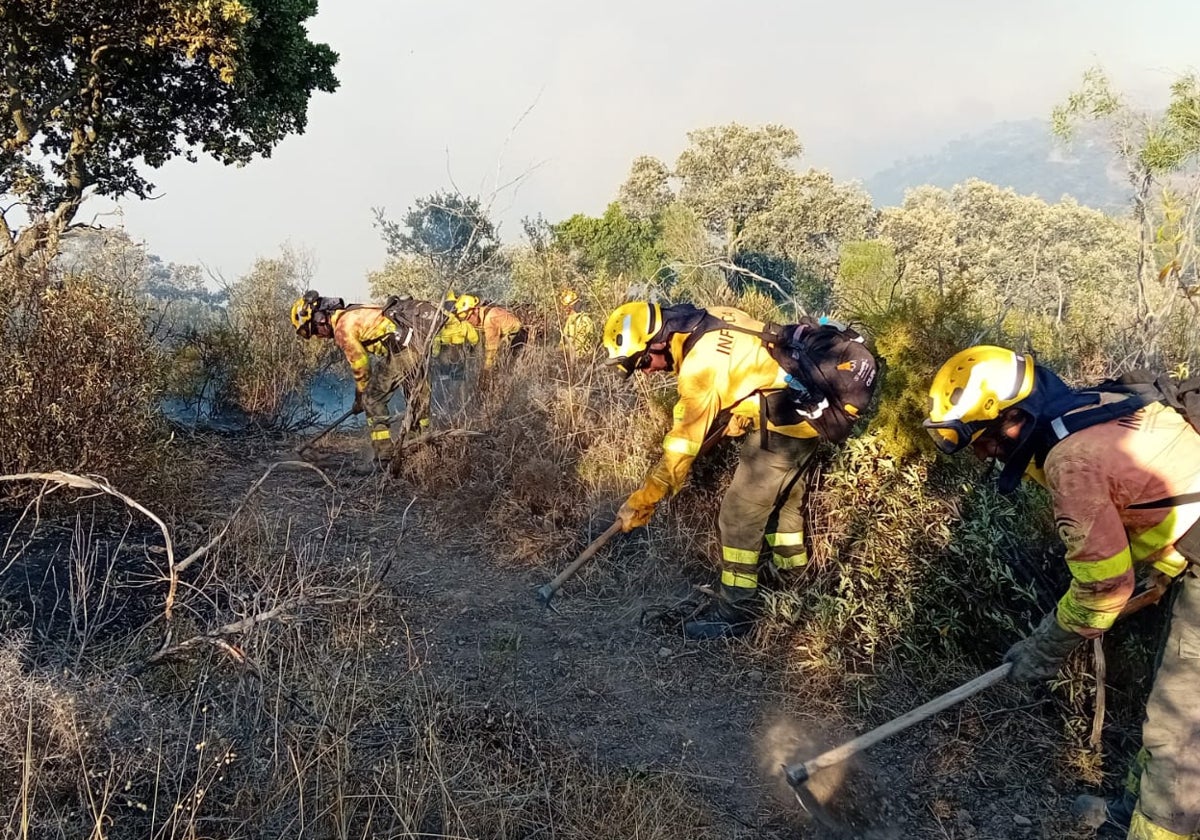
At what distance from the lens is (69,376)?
4.54 metres

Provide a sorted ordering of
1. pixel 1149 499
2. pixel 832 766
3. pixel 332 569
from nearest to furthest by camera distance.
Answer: pixel 1149 499 < pixel 832 766 < pixel 332 569

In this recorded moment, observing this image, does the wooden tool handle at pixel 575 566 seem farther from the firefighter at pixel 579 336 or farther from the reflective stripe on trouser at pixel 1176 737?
the reflective stripe on trouser at pixel 1176 737

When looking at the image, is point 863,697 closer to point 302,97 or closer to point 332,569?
point 332,569

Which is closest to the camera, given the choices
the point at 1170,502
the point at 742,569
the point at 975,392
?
the point at 1170,502

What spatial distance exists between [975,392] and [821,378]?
1.19 metres

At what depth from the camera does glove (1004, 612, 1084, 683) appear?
112 inches

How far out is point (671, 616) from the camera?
15.2ft

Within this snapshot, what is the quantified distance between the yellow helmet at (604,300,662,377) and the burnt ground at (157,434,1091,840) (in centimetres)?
163

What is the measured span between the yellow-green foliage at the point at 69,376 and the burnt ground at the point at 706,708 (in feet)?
2.95

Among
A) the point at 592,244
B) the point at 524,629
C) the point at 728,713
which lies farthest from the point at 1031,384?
the point at 592,244

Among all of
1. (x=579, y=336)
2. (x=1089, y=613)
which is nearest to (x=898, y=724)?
(x=1089, y=613)

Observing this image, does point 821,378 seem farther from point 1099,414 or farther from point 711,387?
point 1099,414

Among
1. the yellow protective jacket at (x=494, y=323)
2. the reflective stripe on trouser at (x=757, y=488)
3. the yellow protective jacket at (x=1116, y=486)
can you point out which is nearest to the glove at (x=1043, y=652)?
the yellow protective jacket at (x=1116, y=486)

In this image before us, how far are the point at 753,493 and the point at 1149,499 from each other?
76.6 inches
